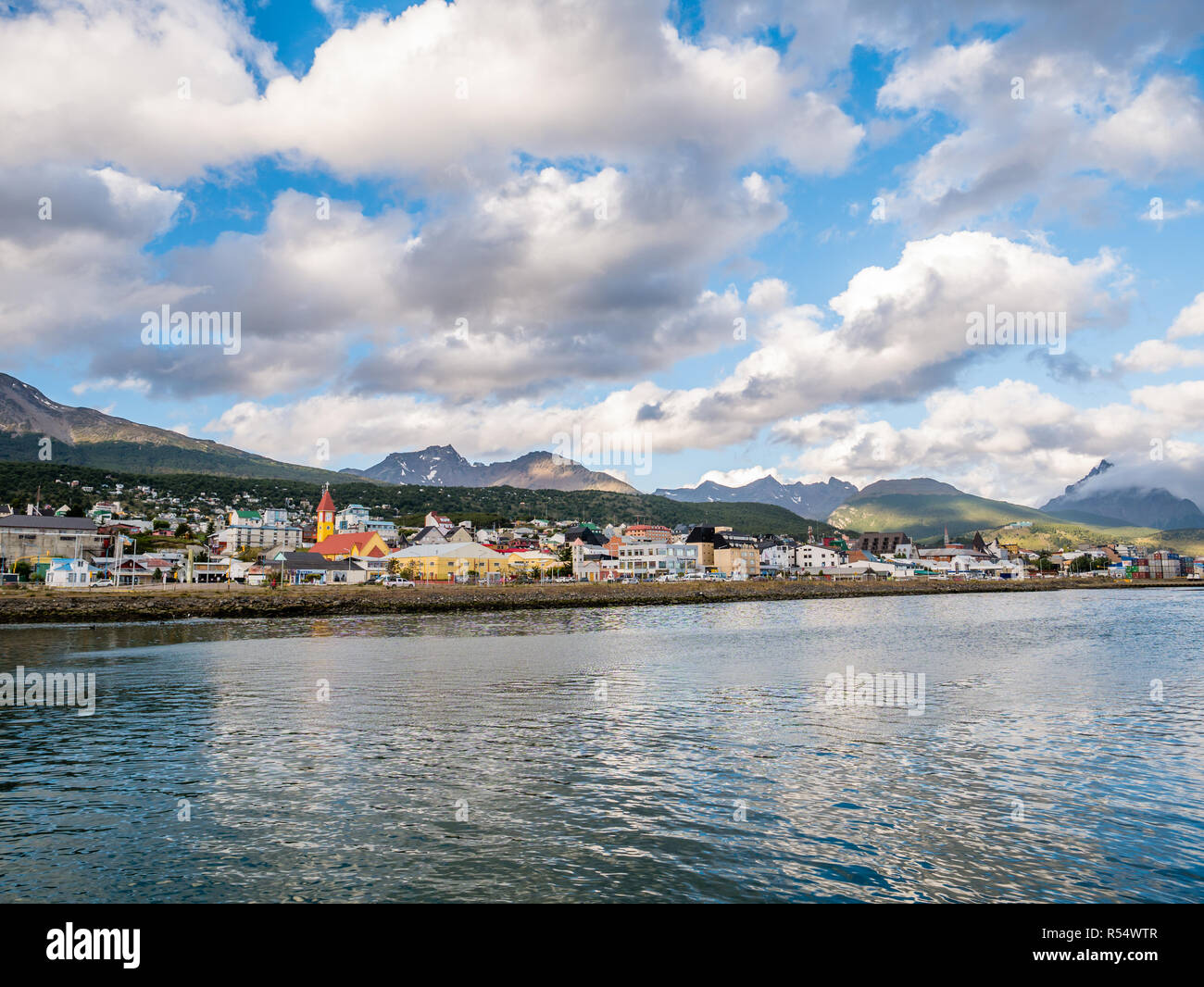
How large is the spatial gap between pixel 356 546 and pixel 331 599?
2997 inches

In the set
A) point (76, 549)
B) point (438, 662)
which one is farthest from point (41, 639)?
point (76, 549)

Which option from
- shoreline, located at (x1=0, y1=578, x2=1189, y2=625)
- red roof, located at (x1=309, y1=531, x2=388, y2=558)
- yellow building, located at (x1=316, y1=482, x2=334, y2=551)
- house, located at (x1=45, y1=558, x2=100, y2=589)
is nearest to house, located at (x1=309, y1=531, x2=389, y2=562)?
red roof, located at (x1=309, y1=531, x2=388, y2=558)

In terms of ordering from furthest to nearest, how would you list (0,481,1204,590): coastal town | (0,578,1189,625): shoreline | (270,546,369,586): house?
1. (270,546,369,586): house
2. (0,481,1204,590): coastal town
3. (0,578,1189,625): shoreline

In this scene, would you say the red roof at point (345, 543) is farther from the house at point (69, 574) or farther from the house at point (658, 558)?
the house at point (658, 558)

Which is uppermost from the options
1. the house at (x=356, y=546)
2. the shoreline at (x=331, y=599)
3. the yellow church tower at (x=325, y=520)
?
the yellow church tower at (x=325, y=520)

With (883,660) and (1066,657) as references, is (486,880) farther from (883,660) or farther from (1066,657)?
(1066,657)

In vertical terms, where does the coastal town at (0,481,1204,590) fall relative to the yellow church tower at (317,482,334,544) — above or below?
below

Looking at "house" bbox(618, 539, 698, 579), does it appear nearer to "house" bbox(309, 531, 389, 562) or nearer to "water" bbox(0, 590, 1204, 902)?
"house" bbox(309, 531, 389, 562)

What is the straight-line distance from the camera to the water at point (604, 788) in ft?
38.9

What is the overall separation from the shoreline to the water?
1810 inches

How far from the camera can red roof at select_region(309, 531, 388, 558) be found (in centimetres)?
16450

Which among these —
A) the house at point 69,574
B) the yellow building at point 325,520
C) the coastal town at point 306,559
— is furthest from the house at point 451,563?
the house at point 69,574

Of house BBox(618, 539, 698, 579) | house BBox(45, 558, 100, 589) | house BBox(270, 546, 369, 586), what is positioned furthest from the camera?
house BBox(618, 539, 698, 579)

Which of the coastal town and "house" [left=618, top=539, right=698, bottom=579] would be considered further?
"house" [left=618, top=539, right=698, bottom=579]
